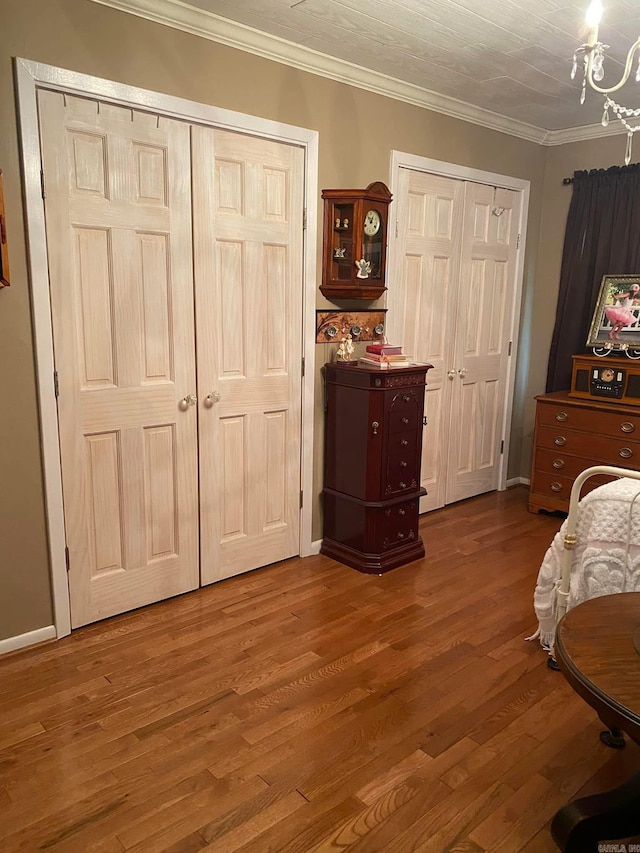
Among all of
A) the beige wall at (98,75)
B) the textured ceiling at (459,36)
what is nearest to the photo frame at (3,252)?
the beige wall at (98,75)

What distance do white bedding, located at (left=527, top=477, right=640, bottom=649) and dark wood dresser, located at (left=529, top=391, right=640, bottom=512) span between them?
1.45m

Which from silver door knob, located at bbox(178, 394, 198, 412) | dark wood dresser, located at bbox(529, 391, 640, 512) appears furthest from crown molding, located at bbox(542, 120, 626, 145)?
silver door knob, located at bbox(178, 394, 198, 412)

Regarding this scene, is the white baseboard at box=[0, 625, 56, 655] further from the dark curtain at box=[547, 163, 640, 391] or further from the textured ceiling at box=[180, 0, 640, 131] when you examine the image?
the dark curtain at box=[547, 163, 640, 391]

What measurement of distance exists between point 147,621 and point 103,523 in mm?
494

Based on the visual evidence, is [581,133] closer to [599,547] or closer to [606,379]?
[606,379]

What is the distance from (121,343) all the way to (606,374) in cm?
297

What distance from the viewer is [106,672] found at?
2438mm

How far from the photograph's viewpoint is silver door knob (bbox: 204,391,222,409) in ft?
9.78

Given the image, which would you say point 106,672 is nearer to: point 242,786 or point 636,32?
point 242,786

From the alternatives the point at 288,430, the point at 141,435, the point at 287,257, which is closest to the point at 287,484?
the point at 288,430

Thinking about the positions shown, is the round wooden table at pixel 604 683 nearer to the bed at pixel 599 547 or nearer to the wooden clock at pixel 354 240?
the bed at pixel 599 547

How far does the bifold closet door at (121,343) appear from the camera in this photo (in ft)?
8.07

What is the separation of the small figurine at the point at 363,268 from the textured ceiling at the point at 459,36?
98cm

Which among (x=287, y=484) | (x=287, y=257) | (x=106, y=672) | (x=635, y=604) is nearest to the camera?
(x=635, y=604)
